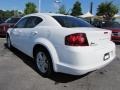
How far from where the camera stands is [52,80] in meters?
5.38

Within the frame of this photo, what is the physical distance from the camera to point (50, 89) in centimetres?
480

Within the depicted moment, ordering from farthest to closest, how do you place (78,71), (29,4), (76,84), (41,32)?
(29,4) → (41,32) → (76,84) → (78,71)

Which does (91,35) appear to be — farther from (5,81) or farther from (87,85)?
(5,81)

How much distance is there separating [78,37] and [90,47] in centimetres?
34

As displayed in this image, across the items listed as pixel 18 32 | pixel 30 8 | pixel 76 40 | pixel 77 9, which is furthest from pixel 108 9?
pixel 76 40

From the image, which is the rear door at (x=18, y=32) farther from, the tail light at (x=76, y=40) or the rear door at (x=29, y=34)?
the tail light at (x=76, y=40)

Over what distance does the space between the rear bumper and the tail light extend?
11 centimetres

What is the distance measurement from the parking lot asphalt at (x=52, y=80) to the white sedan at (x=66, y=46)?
0.31 meters

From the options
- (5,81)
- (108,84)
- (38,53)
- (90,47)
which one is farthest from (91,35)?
(5,81)

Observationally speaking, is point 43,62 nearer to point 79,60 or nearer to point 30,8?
point 79,60

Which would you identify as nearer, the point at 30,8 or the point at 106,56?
the point at 106,56

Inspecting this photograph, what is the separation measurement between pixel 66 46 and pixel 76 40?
0.80 feet

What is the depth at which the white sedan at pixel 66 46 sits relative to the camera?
478cm

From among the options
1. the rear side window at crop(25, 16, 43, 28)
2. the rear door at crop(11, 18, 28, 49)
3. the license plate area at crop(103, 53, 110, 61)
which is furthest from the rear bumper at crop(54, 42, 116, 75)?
the rear door at crop(11, 18, 28, 49)
